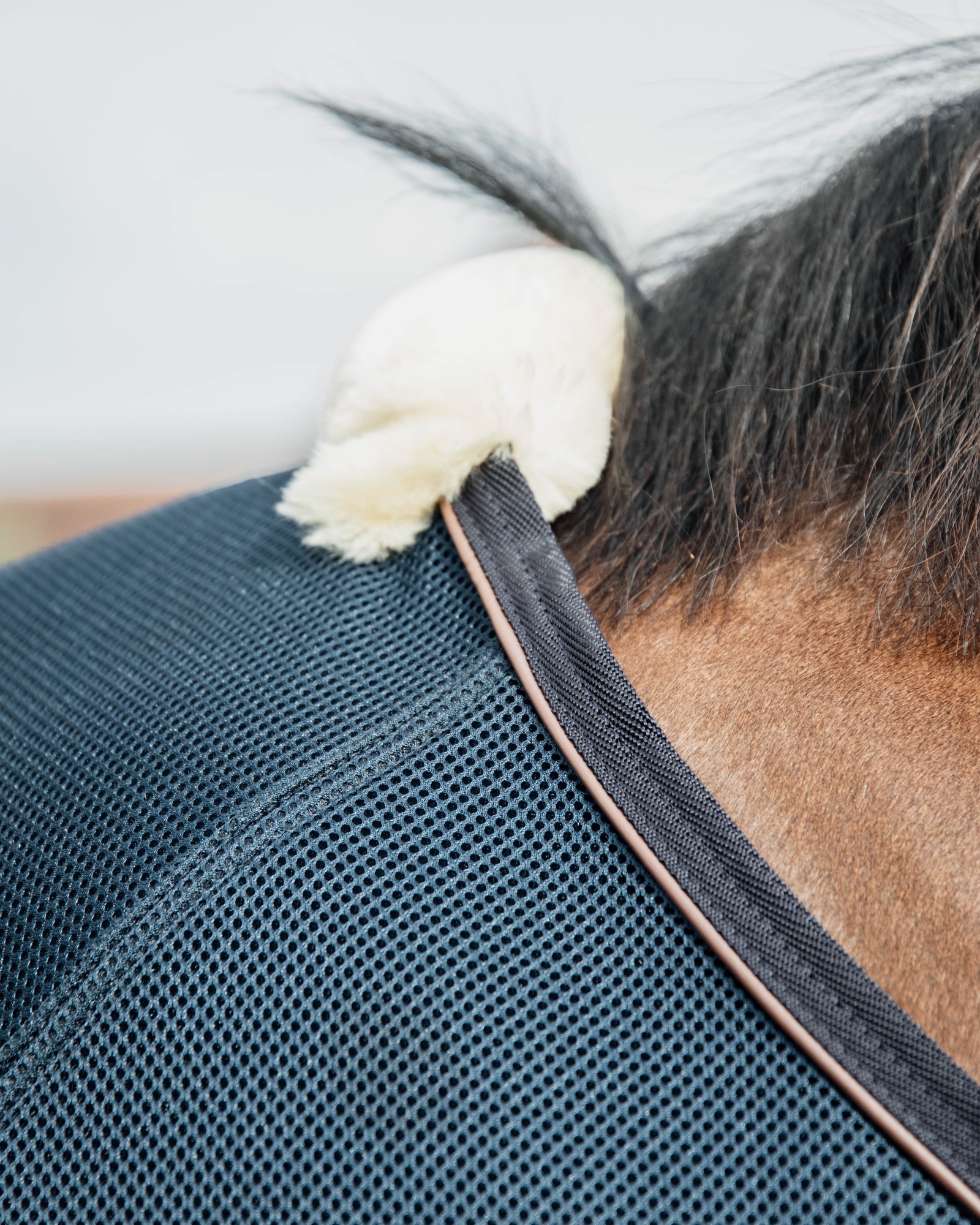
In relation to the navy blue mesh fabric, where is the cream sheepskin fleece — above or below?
above

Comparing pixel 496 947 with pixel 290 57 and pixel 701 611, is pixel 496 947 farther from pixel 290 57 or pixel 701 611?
pixel 290 57

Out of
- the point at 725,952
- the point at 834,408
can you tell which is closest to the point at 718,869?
the point at 725,952

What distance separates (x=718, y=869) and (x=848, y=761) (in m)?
0.05

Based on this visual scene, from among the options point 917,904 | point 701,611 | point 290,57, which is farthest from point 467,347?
point 290,57

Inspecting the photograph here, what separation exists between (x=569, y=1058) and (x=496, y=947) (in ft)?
0.11

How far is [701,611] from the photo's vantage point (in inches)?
12.9

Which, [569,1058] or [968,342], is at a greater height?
[968,342]

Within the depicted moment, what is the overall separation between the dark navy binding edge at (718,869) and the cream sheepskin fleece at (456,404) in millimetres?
40

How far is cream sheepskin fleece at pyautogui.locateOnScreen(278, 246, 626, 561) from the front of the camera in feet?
1.15

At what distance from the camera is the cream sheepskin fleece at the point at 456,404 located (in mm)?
352

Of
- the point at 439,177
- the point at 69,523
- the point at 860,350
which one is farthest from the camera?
the point at 69,523

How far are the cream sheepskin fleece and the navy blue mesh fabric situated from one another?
0.05 m

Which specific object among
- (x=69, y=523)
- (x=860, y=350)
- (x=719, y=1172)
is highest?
(x=860, y=350)

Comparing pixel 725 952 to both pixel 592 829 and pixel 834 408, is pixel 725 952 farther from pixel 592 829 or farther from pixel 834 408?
pixel 834 408
